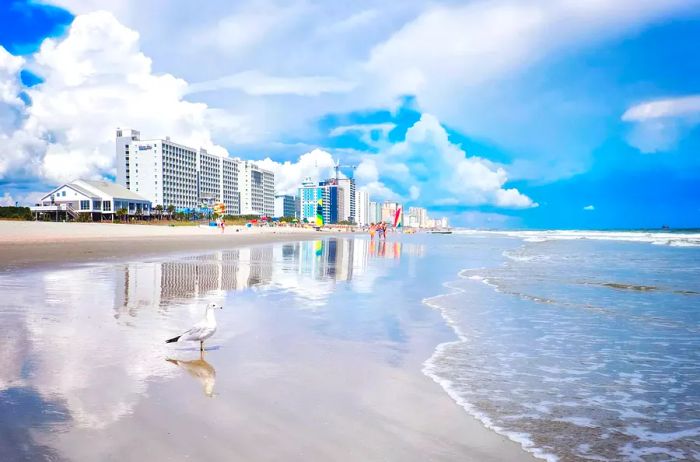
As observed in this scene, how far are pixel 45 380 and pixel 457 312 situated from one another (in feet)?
25.5

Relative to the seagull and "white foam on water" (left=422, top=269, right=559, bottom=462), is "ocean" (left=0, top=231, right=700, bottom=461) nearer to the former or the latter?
"white foam on water" (left=422, top=269, right=559, bottom=462)

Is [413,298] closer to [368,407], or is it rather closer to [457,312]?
[457,312]

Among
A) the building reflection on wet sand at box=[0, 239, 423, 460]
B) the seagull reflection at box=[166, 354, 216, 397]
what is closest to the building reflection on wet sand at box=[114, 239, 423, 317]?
the building reflection on wet sand at box=[0, 239, 423, 460]

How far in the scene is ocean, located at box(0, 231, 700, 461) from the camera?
405cm

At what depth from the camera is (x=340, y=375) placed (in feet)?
19.1

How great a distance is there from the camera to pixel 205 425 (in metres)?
4.24

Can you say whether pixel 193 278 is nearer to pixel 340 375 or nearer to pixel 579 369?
pixel 340 375

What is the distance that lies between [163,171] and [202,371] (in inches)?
5945

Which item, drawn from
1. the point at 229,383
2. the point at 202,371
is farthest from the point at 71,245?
the point at 229,383

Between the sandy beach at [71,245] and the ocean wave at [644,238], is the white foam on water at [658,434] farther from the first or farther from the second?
the ocean wave at [644,238]

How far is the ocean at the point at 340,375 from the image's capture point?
159 inches

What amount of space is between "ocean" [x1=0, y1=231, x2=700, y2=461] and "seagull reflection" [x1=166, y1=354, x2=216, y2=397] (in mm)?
38

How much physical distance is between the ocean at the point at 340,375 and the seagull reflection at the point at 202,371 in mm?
38

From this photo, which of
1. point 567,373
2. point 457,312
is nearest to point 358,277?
point 457,312
